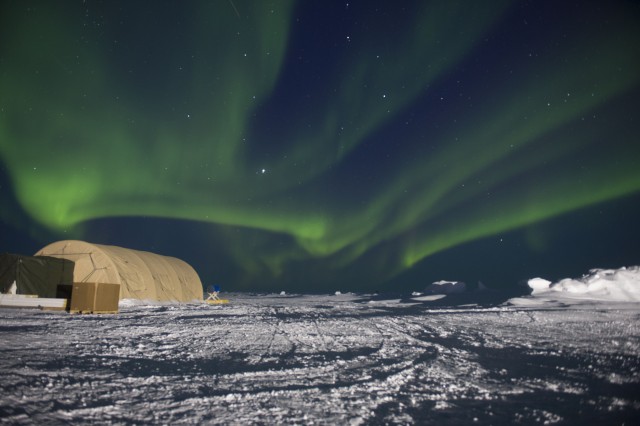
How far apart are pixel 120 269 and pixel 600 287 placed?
36.2 metres

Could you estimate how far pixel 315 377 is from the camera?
6293 millimetres

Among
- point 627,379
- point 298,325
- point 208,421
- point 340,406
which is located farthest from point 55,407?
point 298,325

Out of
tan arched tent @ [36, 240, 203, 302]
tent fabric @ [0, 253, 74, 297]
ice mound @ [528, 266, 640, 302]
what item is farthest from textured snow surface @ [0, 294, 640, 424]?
ice mound @ [528, 266, 640, 302]

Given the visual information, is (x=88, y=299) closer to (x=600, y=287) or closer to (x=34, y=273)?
(x=34, y=273)

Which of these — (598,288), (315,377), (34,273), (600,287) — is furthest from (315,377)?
(600,287)

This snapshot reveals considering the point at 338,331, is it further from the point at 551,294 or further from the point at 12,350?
the point at 551,294

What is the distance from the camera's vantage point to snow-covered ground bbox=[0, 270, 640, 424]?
4.57 m

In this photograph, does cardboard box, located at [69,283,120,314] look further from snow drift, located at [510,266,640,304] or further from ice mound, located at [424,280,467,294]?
ice mound, located at [424,280,467,294]

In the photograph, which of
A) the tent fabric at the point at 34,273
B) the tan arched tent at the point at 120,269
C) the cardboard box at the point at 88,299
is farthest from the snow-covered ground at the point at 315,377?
the tan arched tent at the point at 120,269

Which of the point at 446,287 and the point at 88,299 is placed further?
the point at 446,287

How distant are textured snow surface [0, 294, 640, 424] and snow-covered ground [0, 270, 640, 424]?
0.03m

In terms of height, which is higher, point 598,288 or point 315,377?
point 598,288

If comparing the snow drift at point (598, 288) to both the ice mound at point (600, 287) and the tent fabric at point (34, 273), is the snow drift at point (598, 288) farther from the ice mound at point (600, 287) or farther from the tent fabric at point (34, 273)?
the tent fabric at point (34, 273)

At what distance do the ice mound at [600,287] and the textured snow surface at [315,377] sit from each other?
22282mm
